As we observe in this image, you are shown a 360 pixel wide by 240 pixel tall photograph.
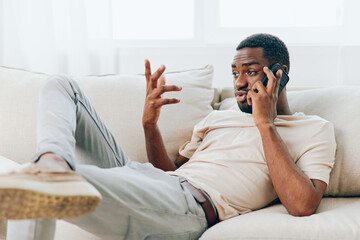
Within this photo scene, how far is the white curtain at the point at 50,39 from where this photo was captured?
7.23ft

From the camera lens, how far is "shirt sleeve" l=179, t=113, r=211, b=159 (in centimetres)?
166

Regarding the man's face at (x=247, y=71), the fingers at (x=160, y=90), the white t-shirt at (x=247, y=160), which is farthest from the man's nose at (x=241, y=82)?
the fingers at (x=160, y=90)

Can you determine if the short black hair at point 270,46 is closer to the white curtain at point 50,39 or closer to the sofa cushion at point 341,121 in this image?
the sofa cushion at point 341,121

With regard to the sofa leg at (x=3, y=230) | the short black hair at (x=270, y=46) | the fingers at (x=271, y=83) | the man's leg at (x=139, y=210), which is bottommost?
the sofa leg at (x=3, y=230)

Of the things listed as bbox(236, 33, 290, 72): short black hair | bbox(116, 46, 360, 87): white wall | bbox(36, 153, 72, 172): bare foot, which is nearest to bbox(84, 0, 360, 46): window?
bbox(116, 46, 360, 87): white wall

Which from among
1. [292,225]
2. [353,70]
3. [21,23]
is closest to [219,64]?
[353,70]

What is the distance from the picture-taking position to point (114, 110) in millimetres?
1713

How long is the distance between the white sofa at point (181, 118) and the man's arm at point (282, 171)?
44 millimetres

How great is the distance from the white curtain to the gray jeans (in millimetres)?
925

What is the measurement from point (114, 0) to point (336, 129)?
136 centimetres

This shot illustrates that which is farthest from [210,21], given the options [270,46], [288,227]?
[288,227]

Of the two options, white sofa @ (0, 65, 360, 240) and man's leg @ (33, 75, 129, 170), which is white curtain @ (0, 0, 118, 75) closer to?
white sofa @ (0, 65, 360, 240)

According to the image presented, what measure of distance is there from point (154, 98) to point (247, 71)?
352 millimetres

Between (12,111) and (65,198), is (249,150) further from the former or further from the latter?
(12,111)
